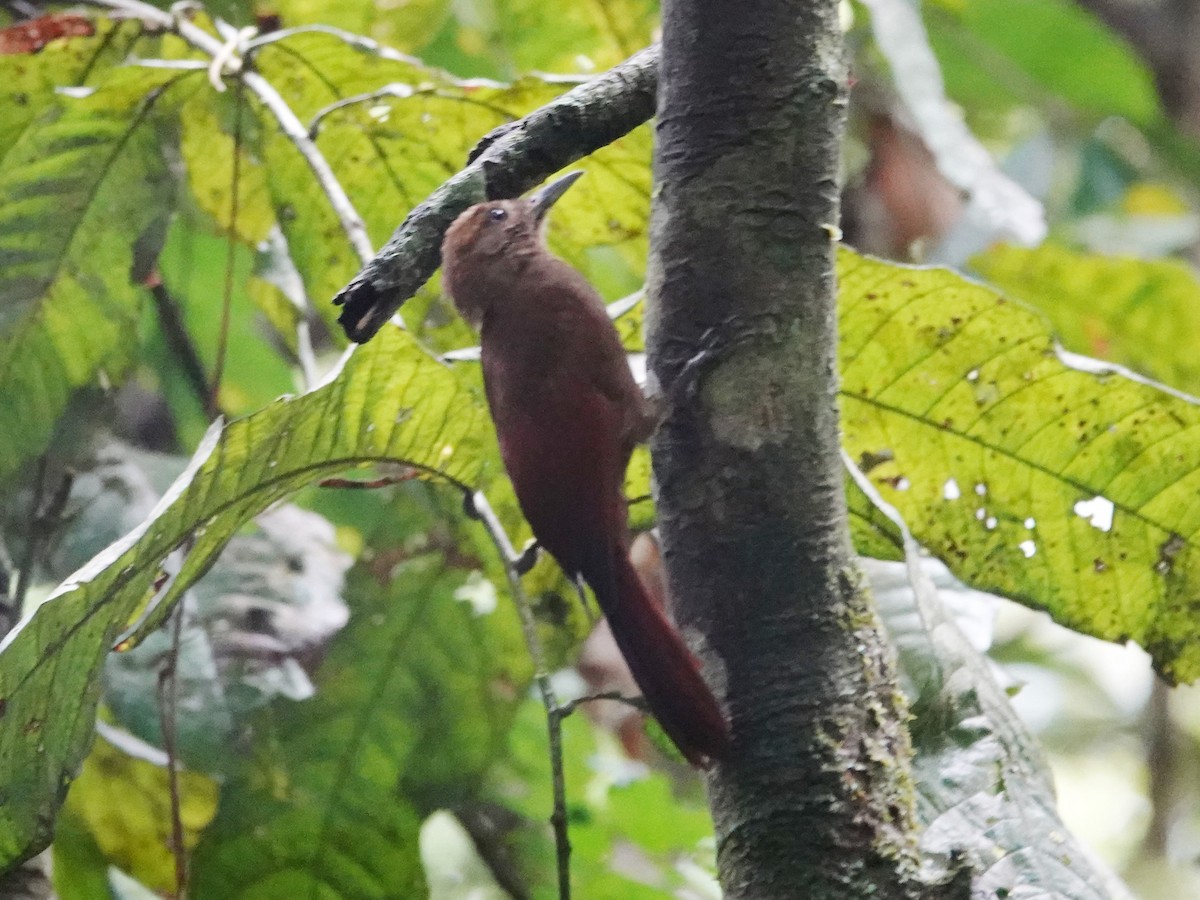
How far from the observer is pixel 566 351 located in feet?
4.65

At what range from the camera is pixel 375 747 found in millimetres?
1855

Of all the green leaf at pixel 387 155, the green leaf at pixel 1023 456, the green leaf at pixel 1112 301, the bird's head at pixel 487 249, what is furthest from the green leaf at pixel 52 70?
the green leaf at pixel 1112 301

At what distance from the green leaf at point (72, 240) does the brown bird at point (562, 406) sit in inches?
22.5

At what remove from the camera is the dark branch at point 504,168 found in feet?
3.13

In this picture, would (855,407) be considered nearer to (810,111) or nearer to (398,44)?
(810,111)

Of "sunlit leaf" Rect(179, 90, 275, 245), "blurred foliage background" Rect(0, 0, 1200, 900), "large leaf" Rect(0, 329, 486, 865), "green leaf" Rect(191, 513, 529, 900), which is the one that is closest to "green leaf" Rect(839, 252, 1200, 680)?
"blurred foliage background" Rect(0, 0, 1200, 900)

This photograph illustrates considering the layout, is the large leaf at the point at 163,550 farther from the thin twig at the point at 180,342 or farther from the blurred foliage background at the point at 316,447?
the thin twig at the point at 180,342

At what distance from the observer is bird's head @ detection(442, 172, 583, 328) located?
5.12ft

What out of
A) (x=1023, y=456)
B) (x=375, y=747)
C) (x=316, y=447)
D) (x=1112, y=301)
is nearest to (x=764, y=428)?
(x=316, y=447)

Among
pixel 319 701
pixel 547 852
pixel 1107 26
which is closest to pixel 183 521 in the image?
pixel 319 701

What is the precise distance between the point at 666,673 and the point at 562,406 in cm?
43

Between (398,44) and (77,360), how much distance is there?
1.01m

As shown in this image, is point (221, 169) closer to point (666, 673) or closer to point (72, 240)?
point (72, 240)

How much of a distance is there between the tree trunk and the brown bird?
0.30 ft
